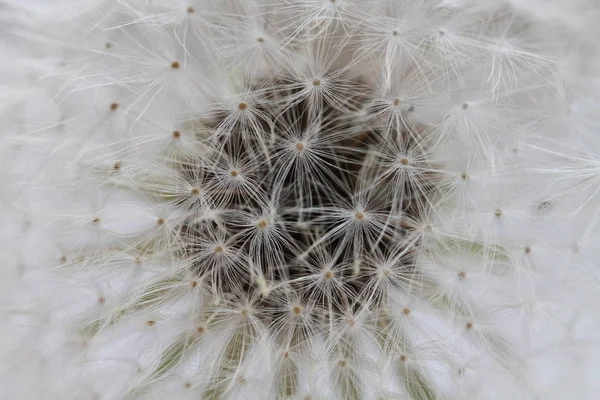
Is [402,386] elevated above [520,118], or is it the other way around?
[520,118]

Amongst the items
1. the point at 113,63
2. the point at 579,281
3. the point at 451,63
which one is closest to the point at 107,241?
the point at 113,63

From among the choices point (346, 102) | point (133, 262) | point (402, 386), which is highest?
point (346, 102)

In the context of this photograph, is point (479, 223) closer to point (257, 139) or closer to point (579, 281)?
point (579, 281)

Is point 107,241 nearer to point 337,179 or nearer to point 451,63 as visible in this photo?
point 337,179

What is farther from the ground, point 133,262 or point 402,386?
point 133,262

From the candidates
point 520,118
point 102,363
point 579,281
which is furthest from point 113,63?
point 579,281

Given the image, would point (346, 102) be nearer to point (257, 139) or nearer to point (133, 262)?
point (257, 139)
